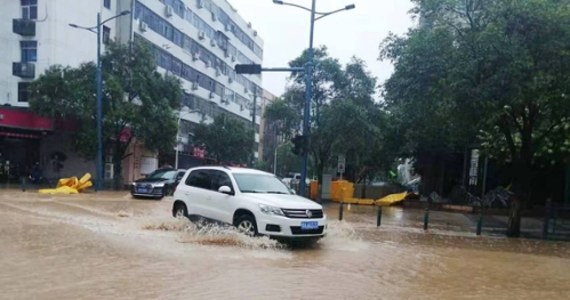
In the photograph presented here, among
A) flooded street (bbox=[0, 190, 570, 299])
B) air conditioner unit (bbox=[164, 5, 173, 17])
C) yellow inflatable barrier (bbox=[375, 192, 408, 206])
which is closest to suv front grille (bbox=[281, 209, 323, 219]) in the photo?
flooded street (bbox=[0, 190, 570, 299])

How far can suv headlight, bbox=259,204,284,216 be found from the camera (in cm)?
1065

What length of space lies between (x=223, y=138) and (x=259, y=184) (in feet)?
136

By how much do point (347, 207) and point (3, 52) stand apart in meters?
25.1

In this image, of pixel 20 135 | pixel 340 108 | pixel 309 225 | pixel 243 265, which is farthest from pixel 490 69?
pixel 20 135

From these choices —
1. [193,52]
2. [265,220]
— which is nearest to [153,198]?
[265,220]

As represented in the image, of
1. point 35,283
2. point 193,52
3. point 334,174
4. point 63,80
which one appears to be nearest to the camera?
point 35,283

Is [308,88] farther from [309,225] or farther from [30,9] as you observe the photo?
[30,9]

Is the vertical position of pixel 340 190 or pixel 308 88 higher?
pixel 308 88

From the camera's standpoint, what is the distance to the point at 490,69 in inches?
560

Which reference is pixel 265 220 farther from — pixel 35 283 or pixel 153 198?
pixel 153 198

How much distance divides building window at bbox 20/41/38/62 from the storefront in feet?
15.1

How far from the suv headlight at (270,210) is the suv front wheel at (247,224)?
1.10 ft

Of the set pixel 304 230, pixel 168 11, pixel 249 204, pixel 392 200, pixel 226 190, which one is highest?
pixel 168 11

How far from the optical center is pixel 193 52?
175ft
